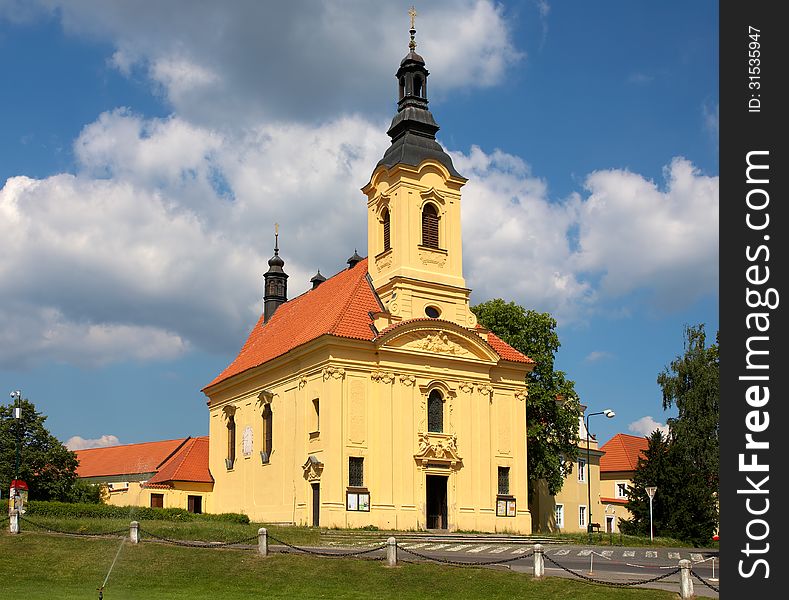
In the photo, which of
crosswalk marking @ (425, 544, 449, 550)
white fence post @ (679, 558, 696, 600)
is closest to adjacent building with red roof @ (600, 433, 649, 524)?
crosswalk marking @ (425, 544, 449, 550)

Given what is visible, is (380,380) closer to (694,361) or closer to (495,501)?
(495,501)

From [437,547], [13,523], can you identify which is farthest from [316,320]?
[13,523]

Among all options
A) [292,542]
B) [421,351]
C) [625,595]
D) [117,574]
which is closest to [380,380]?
[421,351]

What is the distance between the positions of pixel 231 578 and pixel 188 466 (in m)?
33.0

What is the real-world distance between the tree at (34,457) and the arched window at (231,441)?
883 centimetres

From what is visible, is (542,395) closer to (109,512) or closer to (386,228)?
(386,228)

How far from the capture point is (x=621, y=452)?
84.1 meters

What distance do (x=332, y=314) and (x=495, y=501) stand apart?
12.8m

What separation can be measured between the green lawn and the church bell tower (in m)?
21.1

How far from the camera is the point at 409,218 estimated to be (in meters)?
50.4

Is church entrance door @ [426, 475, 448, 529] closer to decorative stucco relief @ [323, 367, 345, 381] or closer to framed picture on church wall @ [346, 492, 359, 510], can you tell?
framed picture on church wall @ [346, 492, 359, 510]

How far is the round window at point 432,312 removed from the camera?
165ft

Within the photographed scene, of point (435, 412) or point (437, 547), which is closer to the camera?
point (437, 547)
